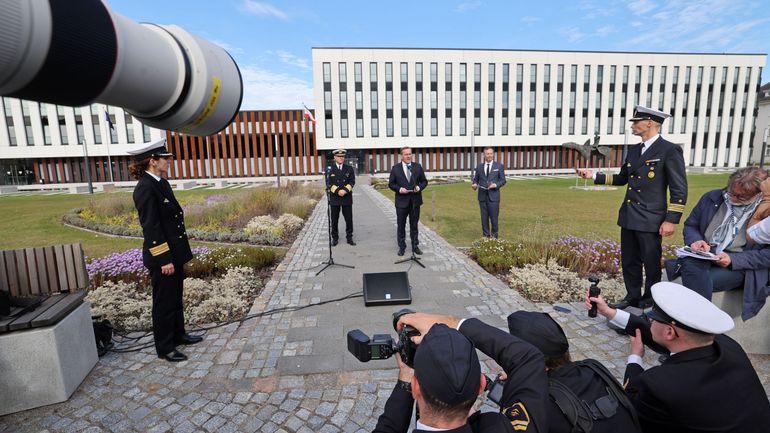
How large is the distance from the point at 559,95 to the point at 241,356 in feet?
169

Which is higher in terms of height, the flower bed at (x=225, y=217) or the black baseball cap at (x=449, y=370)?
the black baseball cap at (x=449, y=370)

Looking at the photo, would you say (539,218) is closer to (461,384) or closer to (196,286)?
(196,286)

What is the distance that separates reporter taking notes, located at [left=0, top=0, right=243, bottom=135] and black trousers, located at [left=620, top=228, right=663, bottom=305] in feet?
16.2

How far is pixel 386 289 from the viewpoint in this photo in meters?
5.40

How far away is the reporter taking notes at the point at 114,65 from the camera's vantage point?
73cm

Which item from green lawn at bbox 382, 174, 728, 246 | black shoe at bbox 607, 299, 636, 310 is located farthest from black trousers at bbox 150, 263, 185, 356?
green lawn at bbox 382, 174, 728, 246

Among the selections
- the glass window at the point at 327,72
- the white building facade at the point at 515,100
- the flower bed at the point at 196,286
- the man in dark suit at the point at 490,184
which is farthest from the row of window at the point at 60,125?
the man in dark suit at the point at 490,184

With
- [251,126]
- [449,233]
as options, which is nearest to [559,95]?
[251,126]

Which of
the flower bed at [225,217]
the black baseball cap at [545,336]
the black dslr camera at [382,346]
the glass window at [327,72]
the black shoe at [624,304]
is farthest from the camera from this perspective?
the glass window at [327,72]

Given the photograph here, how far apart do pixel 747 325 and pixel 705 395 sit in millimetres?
2920

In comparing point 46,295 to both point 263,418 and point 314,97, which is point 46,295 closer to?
point 263,418

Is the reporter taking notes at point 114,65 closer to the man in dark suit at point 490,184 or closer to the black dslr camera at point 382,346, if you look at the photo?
the black dslr camera at point 382,346

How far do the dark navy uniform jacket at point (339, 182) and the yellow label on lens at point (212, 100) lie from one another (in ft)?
25.4

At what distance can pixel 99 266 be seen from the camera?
689 cm
